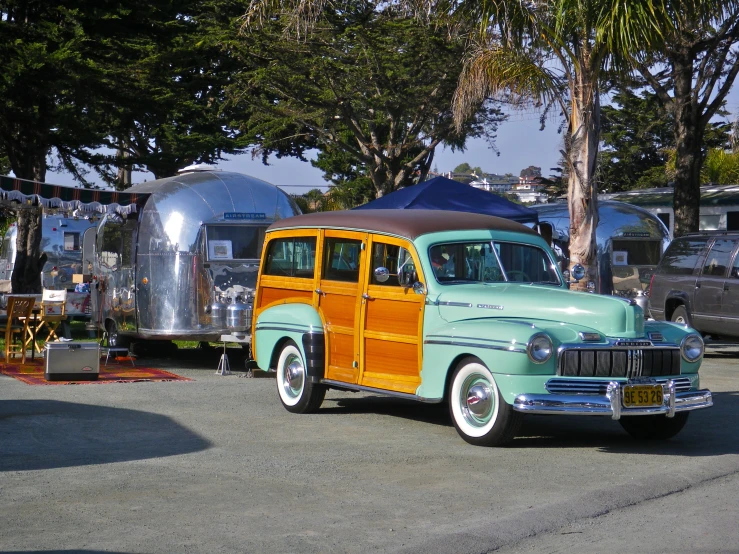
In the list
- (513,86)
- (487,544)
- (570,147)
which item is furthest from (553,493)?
(513,86)

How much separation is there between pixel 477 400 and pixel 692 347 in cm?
191

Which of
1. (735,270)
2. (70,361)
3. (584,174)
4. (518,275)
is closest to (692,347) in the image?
(518,275)

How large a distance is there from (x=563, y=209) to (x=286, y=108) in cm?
1125

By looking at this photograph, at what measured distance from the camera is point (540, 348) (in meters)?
8.28

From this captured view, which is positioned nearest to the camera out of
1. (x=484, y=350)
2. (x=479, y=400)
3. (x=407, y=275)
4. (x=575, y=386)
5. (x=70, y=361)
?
(x=575, y=386)

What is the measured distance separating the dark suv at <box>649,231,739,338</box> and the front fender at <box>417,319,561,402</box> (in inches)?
325

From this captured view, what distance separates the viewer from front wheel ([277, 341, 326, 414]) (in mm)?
10633

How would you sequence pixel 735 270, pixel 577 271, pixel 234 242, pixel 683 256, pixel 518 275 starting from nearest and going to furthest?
pixel 518 275, pixel 577 271, pixel 234 242, pixel 735 270, pixel 683 256

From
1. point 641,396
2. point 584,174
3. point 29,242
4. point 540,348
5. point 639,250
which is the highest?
point 584,174

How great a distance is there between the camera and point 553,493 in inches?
274

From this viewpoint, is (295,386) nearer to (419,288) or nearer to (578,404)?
(419,288)

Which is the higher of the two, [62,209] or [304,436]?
[62,209]

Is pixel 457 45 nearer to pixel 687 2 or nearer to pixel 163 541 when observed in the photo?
pixel 687 2

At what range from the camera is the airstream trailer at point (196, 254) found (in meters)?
14.4
